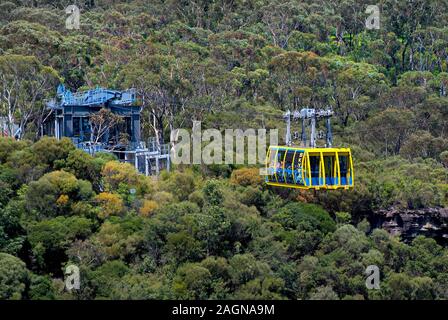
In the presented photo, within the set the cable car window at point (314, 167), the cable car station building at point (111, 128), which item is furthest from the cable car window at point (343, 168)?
the cable car station building at point (111, 128)

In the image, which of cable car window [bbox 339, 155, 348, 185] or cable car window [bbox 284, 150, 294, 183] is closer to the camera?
cable car window [bbox 339, 155, 348, 185]

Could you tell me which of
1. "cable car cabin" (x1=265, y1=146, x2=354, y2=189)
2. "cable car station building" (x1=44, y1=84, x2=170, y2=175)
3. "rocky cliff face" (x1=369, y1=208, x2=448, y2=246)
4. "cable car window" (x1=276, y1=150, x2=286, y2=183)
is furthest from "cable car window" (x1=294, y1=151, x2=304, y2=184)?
"rocky cliff face" (x1=369, y1=208, x2=448, y2=246)

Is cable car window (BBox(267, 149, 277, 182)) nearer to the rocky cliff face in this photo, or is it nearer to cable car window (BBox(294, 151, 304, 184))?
cable car window (BBox(294, 151, 304, 184))

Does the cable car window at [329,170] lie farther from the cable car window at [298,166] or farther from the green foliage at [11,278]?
the green foliage at [11,278]

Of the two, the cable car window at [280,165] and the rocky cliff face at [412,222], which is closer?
the cable car window at [280,165]

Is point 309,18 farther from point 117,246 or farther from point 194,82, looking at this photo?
point 117,246

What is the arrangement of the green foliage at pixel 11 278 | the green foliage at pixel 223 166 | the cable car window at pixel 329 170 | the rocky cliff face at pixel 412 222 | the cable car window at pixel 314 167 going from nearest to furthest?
the green foliage at pixel 11 278 < the cable car window at pixel 314 167 < the cable car window at pixel 329 170 < the green foliage at pixel 223 166 < the rocky cliff face at pixel 412 222

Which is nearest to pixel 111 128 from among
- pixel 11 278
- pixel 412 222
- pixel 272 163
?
pixel 272 163

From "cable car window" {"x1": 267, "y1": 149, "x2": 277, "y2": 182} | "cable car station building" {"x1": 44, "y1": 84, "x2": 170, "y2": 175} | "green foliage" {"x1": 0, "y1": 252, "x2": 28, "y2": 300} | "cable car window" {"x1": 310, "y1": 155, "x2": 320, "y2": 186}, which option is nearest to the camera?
"green foliage" {"x1": 0, "y1": 252, "x2": 28, "y2": 300}
